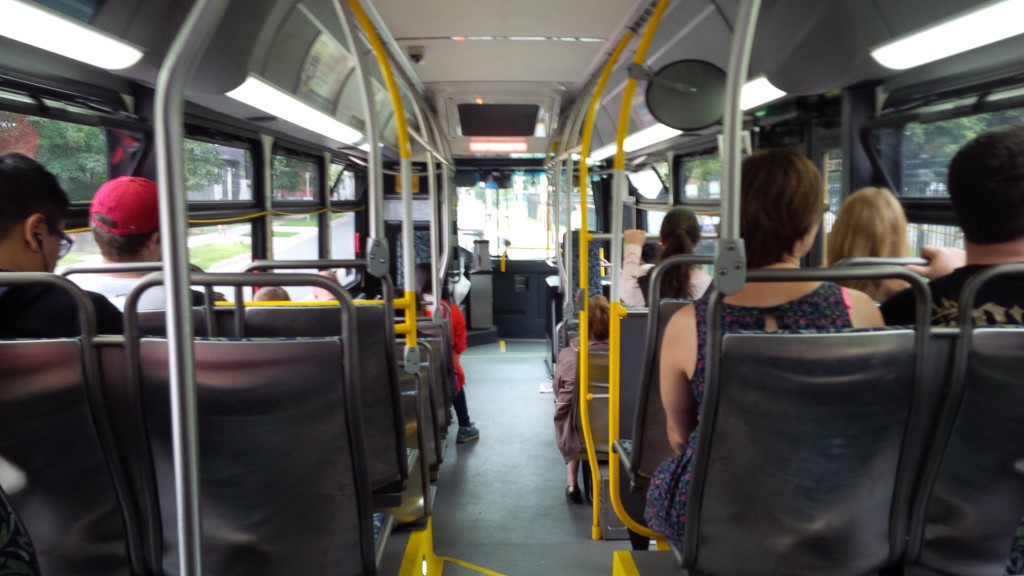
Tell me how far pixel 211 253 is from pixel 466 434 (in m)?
2.67

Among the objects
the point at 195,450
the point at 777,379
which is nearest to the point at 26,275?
the point at 195,450

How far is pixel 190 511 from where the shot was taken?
4.39 feet

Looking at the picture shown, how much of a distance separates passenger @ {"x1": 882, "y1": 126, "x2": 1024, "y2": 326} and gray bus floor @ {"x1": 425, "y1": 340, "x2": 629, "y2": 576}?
2491 mm

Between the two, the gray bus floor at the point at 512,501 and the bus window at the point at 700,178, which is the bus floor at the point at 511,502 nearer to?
the gray bus floor at the point at 512,501

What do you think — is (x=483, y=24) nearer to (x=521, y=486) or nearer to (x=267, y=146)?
(x=267, y=146)

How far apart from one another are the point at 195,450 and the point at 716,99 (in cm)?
240

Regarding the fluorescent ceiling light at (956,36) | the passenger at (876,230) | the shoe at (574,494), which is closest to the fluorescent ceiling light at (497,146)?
the shoe at (574,494)

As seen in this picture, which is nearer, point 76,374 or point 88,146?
point 76,374

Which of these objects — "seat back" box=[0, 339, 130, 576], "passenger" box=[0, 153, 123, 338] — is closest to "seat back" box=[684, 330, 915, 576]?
"seat back" box=[0, 339, 130, 576]

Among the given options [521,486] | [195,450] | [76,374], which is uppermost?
[76,374]

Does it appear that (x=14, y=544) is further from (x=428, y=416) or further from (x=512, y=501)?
(x=512, y=501)

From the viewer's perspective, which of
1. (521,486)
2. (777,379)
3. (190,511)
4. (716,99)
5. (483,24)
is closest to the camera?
(190,511)

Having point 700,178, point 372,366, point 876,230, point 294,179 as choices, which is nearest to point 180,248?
point 372,366

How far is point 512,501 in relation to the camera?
4.86 meters
